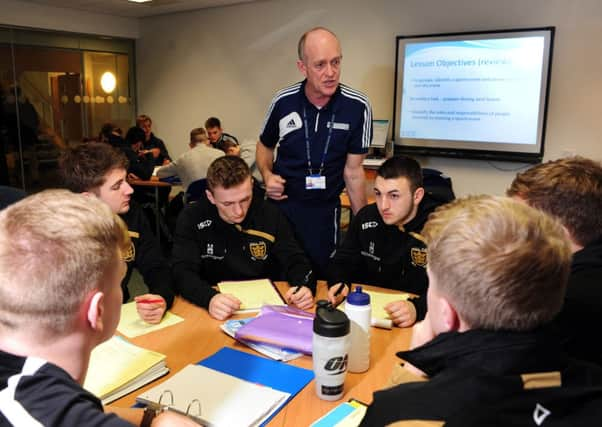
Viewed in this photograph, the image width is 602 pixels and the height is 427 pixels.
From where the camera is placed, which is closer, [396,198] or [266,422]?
[266,422]

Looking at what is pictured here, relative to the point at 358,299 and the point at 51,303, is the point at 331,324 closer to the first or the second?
the point at 358,299

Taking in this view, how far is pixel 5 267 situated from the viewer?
0.81 metres

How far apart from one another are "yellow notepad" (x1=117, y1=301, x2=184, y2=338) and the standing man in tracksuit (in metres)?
1.03

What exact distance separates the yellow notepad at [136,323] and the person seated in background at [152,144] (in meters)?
5.02

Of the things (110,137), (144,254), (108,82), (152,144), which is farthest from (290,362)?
(108,82)

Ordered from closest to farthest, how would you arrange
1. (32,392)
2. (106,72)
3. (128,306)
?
1. (32,392)
2. (128,306)
3. (106,72)

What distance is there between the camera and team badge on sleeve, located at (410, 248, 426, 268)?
7.06ft

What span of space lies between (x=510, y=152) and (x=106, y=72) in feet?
17.9

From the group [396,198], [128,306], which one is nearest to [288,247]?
[396,198]

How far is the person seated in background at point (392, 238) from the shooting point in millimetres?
2193

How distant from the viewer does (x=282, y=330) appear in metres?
1.54

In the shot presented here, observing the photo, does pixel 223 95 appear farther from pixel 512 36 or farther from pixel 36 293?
pixel 36 293

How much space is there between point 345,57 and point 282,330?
4346 mm

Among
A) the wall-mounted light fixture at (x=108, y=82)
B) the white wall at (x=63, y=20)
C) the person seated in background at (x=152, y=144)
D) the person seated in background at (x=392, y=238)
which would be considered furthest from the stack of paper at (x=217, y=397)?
the wall-mounted light fixture at (x=108, y=82)
